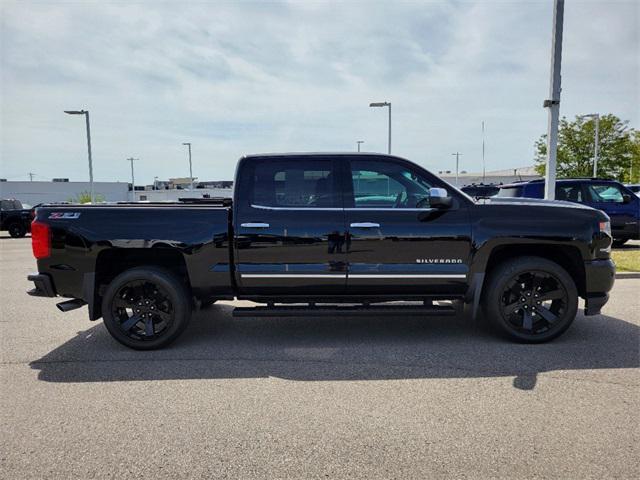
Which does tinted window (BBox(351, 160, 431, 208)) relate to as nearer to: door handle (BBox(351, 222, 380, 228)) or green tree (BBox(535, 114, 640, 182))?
door handle (BBox(351, 222, 380, 228))

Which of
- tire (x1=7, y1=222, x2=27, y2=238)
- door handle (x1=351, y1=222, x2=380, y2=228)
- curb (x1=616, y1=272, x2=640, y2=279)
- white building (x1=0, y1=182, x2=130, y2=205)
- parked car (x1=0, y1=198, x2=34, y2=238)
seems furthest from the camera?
white building (x1=0, y1=182, x2=130, y2=205)

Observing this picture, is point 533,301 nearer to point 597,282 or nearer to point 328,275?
point 597,282

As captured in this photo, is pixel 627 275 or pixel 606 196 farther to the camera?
pixel 606 196

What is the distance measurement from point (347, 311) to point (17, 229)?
22018mm

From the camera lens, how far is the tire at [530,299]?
466 centimetres

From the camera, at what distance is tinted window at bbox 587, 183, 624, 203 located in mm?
11859

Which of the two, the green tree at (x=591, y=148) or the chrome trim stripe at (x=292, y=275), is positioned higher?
the green tree at (x=591, y=148)

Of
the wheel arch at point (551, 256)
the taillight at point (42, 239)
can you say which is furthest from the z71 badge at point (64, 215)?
the wheel arch at point (551, 256)

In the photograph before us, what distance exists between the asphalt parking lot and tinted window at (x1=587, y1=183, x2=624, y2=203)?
748 cm

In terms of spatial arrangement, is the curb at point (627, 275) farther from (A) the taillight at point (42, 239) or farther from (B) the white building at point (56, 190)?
(B) the white building at point (56, 190)

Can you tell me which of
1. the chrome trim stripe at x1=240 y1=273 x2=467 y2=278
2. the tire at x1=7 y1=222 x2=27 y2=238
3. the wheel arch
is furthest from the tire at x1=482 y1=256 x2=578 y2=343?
the tire at x1=7 y1=222 x2=27 y2=238

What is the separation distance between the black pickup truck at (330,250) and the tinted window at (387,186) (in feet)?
0.03

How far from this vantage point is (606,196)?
11.9m

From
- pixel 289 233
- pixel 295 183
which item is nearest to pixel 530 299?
pixel 289 233
